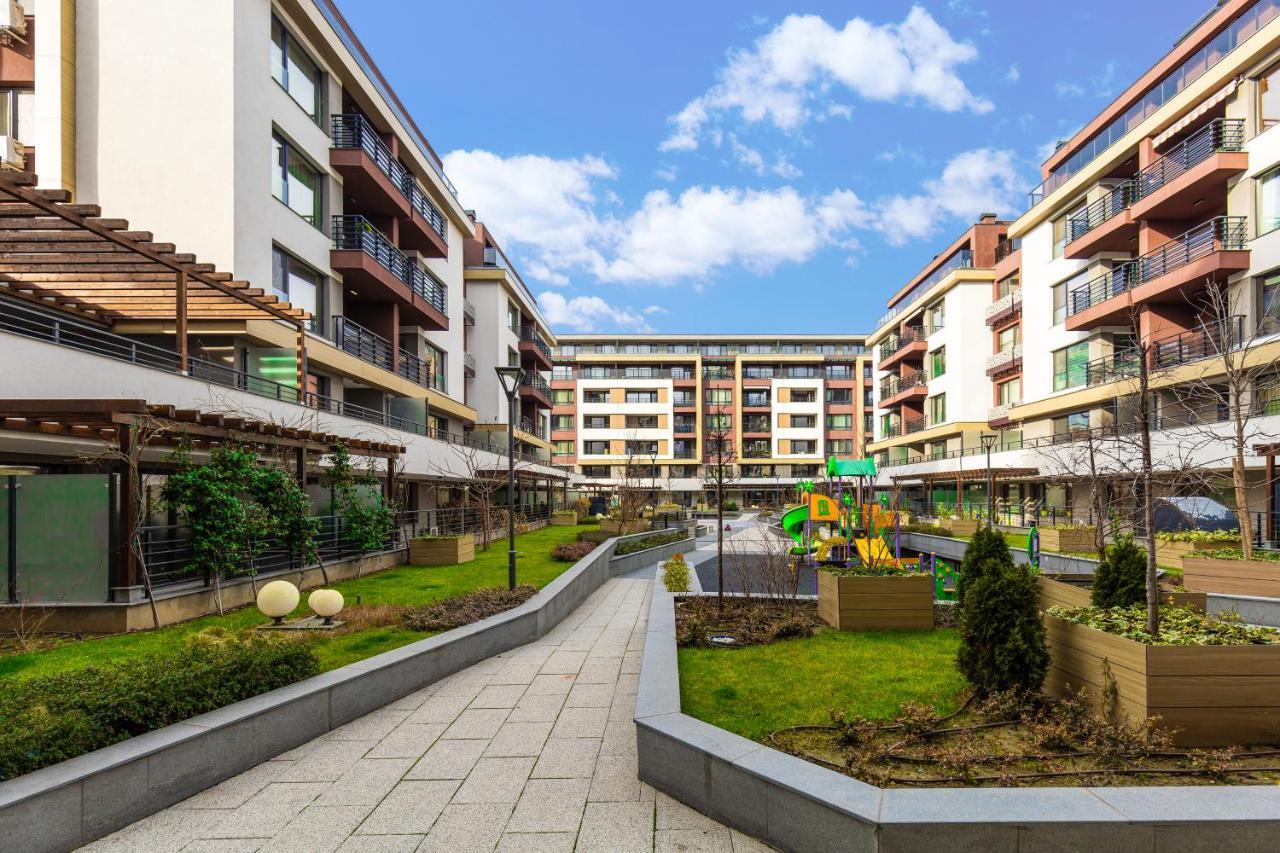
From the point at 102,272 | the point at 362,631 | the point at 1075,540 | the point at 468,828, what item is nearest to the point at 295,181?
the point at 102,272

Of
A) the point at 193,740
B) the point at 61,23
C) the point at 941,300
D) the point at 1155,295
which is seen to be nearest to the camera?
the point at 193,740

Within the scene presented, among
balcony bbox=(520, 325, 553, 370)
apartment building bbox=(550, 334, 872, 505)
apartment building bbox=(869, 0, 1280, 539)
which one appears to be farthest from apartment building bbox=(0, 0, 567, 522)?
apartment building bbox=(550, 334, 872, 505)

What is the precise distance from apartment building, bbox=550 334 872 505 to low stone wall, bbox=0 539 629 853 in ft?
219

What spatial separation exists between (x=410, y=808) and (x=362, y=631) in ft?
16.7

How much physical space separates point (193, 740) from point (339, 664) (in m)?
2.61

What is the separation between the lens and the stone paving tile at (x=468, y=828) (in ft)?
14.2

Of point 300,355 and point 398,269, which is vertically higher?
point 398,269

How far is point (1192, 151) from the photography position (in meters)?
23.7

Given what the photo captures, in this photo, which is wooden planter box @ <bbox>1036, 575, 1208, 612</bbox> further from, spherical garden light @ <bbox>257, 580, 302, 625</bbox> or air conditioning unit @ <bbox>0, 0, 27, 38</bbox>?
air conditioning unit @ <bbox>0, 0, 27, 38</bbox>

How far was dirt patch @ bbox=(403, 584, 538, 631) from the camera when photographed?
953cm

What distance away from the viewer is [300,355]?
1856cm

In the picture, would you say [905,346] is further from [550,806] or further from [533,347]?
[550,806]

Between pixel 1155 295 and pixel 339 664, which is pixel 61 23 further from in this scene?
pixel 1155 295

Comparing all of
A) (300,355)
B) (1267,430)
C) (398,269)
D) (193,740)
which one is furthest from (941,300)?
(193,740)
